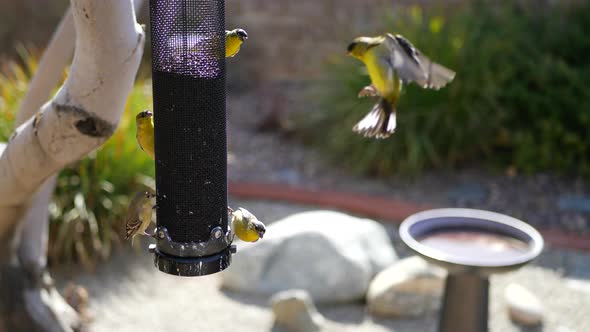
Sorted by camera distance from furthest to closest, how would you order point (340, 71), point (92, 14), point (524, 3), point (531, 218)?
point (524, 3), point (340, 71), point (531, 218), point (92, 14)

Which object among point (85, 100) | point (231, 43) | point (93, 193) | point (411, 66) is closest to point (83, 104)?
point (85, 100)

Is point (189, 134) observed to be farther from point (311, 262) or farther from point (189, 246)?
point (311, 262)

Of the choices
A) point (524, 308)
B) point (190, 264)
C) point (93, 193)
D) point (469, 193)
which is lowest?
point (524, 308)

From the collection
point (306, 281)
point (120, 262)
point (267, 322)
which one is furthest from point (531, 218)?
point (120, 262)

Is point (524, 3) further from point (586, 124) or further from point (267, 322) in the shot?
point (267, 322)

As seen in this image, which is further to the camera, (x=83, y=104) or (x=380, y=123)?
(x=380, y=123)

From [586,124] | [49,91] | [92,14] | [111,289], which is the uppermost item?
[92,14]

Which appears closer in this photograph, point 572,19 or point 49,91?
point 49,91

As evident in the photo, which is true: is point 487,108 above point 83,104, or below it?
below
